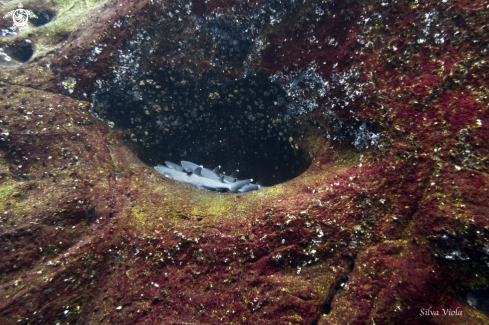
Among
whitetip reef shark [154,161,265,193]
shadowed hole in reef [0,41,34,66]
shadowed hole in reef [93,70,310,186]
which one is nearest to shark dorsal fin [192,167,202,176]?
whitetip reef shark [154,161,265,193]

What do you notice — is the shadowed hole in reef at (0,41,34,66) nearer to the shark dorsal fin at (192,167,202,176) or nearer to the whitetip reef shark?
the whitetip reef shark

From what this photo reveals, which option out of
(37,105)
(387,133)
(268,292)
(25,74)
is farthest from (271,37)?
(25,74)

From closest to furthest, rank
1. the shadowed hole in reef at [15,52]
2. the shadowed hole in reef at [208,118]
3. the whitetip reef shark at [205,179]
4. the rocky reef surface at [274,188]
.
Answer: the rocky reef surface at [274,188] → the shadowed hole in reef at [208,118] → the whitetip reef shark at [205,179] → the shadowed hole in reef at [15,52]

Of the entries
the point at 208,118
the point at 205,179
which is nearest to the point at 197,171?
the point at 205,179

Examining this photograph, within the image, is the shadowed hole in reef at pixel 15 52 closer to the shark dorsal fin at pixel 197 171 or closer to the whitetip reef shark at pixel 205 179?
the whitetip reef shark at pixel 205 179

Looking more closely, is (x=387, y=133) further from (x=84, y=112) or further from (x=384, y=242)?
(x=84, y=112)

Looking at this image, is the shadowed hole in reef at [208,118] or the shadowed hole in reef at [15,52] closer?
the shadowed hole in reef at [208,118]

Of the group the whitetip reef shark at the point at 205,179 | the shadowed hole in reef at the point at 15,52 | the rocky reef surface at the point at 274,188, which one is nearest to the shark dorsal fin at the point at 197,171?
the whitetip reef shark at the point at 205,179
